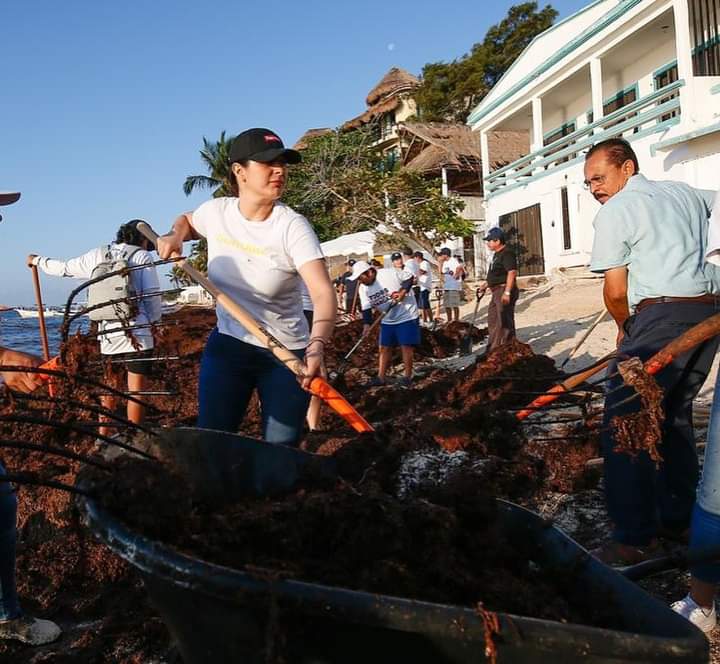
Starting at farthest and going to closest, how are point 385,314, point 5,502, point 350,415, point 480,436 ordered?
point 385,314 → point 480,436 → point 350,415 → point 5,502

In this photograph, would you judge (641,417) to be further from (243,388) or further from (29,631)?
(29,631)

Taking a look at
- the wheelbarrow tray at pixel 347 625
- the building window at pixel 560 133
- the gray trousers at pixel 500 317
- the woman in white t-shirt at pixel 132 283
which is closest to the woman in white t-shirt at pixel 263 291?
the wheelbarrow tray at pixel 347 625

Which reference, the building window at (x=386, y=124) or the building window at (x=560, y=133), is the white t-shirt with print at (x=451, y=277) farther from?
the building window at (x=386, y=124)

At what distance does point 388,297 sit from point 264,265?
5.43m

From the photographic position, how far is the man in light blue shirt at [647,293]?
8.84 feet

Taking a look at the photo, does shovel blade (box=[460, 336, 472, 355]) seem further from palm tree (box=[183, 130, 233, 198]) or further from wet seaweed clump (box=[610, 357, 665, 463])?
palm tree (box=[183, 130, 233, 198])

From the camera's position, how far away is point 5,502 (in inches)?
94.5

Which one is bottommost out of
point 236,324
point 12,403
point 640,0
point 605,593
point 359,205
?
point 605,593

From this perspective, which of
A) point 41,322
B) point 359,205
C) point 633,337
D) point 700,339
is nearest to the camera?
point 700,339

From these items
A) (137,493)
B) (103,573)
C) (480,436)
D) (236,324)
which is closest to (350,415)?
(236,324)

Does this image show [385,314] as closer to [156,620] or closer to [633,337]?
[633,337]

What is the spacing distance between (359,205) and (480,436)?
1887 cm

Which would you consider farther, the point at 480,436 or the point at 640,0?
the point at 640,0

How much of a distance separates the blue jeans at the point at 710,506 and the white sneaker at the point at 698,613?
11 cm
